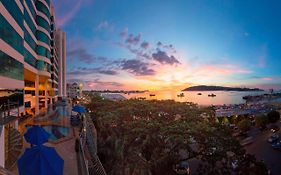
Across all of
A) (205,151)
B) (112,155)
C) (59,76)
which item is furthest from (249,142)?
(59,76)

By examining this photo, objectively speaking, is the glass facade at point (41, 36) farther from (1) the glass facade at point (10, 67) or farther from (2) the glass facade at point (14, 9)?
(1) the glass facade at point (10, 67)

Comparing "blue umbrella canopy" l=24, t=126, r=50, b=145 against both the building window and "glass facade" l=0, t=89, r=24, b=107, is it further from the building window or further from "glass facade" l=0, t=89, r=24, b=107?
the building window

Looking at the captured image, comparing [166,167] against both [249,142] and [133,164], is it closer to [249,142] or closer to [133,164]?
[133,164]

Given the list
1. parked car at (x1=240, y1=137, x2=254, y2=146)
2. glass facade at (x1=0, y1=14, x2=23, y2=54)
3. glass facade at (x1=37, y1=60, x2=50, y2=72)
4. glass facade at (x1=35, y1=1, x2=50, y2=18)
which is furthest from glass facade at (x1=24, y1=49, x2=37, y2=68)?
parked car at (x1=240, y1=137, x2=254, y2=146)

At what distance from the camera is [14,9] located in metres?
19.0

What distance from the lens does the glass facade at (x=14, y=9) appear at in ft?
56.0

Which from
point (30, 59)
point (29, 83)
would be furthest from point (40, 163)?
point (29, 83)

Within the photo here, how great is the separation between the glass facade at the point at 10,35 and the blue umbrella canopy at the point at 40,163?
433 inches

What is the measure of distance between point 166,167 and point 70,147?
7500 millimetres

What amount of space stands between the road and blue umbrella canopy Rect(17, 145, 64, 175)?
29.2 meters

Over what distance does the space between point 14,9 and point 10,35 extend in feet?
8.38

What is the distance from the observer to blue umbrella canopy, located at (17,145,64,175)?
25.6ft

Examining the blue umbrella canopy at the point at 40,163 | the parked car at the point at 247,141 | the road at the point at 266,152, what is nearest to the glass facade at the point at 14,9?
the blue umbrella canopy at the point at 40,163

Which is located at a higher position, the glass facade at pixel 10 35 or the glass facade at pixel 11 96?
the glass facade at pixel 10 35
